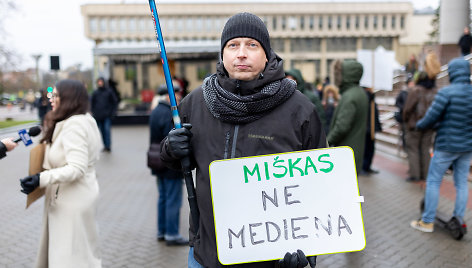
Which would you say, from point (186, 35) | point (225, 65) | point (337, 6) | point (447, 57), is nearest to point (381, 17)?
point (337, 6)

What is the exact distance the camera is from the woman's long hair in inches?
134

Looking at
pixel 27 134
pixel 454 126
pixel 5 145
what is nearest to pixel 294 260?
pixel 27 134

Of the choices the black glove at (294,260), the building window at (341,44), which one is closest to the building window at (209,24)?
the building window at (341,44)

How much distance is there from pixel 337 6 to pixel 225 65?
3669 inches

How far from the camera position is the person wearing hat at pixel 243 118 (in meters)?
2.06

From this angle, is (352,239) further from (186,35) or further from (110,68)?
(186,35)

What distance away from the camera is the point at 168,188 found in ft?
17.0

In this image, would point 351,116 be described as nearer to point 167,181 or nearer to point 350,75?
point 350,75

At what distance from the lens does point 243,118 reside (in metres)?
2.05

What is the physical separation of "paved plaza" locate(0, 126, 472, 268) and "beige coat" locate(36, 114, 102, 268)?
137cm

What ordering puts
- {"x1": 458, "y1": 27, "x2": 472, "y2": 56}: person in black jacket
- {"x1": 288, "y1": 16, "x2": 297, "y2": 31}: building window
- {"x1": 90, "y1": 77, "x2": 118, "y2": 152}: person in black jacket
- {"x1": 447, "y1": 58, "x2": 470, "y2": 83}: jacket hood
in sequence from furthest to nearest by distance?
{"x1": 288, "y1": 16, "x2": 297, "y2": 31}: building window < {"x1": 458, "y1": 27, "x2": 472, "y2": 56}: person in black jacket < {"x1": 90, "y1": 77, "x2": 118, "y2": 152}: person in black jacket < {"x1": 447, "y1": 58, "x2": 470, "y2": 83}: jacket hood

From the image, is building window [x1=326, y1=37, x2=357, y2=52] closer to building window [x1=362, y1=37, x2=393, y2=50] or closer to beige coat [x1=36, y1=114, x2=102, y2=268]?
building window [x1=362, y1=37, x2=393, y2=50]

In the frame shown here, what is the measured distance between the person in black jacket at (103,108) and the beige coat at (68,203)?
30.5 feet

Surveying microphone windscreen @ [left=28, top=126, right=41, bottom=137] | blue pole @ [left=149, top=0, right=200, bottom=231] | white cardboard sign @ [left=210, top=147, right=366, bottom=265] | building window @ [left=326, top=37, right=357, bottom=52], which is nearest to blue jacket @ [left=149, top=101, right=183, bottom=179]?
microphone windscreen @ [left=28, top=126, right=41, bottom=137]
